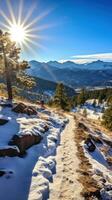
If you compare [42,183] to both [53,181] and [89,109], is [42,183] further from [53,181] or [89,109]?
[89,109]

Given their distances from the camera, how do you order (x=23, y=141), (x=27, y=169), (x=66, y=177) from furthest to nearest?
(x=23, y=141) → (x=27, y=169) → (x=66, y=177)

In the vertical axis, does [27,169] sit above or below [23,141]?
below

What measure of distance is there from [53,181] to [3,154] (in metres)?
3.33

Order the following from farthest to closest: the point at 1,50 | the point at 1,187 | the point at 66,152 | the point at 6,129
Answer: the point at 1,50, the point at 66,152, the point at 6,129, the point at 1,187

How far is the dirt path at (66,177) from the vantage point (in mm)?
12367

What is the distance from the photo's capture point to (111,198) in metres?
12.3

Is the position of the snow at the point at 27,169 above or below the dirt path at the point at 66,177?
above

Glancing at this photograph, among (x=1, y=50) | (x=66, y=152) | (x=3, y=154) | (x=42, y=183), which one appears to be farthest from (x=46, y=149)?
(x=1, y=50)

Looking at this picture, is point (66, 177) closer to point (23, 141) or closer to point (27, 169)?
point (27, 169)

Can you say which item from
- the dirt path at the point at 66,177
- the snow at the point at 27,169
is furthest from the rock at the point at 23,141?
the dirt path at the point at 66,177

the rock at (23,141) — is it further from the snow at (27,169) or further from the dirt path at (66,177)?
the dirt path at (66,177)

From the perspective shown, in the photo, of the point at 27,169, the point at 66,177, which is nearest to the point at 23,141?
the point at 27,169

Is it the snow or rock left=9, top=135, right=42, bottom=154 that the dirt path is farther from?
rock left=9, top=135, right=42, bottom=154

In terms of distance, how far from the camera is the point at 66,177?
1448 centimetres
